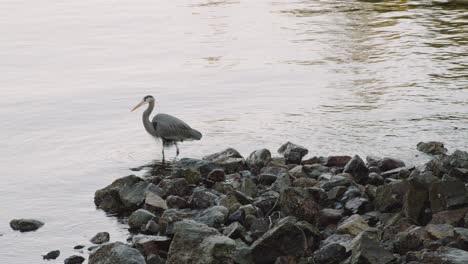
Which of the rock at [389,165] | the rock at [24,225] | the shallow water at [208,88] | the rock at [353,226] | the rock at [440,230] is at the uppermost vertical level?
the rock at [440,230]

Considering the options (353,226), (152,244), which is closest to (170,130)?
(152,244)

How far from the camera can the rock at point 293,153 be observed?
18.5 m

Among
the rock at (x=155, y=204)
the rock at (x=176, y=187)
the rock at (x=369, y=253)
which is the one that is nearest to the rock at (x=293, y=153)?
the rock at (x=176, y=187)

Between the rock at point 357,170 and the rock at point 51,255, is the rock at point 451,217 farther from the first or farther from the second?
the rock at point 51,255

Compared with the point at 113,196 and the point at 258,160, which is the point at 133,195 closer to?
the point at 113,196

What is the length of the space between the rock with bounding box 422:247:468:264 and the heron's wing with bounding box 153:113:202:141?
994 centimetres

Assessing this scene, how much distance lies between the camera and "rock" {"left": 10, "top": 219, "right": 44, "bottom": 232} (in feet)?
51.5

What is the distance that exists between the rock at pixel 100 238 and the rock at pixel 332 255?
4060 millimetres

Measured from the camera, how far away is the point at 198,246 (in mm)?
12477

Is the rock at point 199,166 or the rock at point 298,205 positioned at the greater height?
the rock at point 298,205

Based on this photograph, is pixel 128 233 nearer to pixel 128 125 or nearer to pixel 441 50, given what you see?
pixel 128 125

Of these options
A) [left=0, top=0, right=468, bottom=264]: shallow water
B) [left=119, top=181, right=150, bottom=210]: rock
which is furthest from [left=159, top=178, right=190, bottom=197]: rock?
[left=0, top=0, right=468, bottom=264]: shallow water

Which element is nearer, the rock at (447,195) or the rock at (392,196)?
the rock at (447,195)

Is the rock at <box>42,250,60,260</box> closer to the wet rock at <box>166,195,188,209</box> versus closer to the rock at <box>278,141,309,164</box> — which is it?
the wet rock at <box>166,195,188,209</box>
